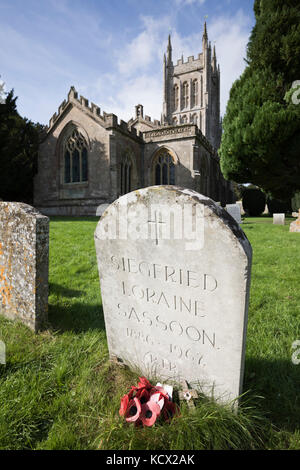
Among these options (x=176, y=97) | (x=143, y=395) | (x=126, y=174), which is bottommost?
(x=143, y=395)

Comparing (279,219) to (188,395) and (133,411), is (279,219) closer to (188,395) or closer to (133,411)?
(188,395)

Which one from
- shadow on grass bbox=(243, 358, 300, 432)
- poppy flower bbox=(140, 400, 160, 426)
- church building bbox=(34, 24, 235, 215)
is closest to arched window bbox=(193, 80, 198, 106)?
church building bbox=(34, 24, 235, 215)

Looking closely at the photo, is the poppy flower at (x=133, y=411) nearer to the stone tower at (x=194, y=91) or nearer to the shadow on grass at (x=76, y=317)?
the shadow on grass at (x=76, y=317)

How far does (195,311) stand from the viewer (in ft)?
4.98

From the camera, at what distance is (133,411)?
1.44 metres

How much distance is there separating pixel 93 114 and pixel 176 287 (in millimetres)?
19028

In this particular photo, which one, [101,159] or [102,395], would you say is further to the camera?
[101,159]

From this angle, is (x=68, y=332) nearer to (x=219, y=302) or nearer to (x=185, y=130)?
(x=219, y=302)

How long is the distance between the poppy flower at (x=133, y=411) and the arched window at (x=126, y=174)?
57.6 ft

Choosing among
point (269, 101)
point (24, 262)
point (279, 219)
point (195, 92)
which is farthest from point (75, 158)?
point (195, 92)

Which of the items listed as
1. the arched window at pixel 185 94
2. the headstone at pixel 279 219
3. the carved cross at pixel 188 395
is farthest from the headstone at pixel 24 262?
the arched window at pixel 185 94

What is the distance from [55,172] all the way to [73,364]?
19.8m

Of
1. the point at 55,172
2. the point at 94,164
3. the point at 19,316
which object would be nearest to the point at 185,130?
the point at 94,164

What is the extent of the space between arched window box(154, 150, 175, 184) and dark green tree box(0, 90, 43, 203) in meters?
10.8
